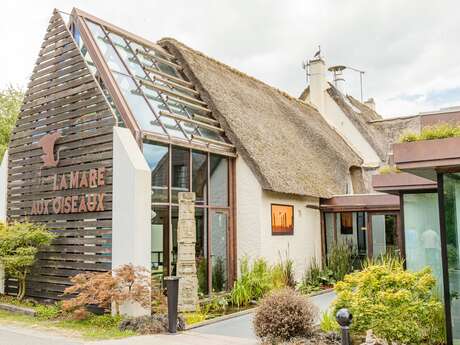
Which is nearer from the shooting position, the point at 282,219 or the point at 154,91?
the point at 154,91

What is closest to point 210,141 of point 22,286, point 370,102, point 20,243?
point 20,243

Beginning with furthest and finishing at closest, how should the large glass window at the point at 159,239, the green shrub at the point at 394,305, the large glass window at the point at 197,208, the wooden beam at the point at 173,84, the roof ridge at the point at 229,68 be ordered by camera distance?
1. the roof ridge at the point at 229,68
2. the wooden beam at the point at 173,84
3. the large glass window at the point at 197,208
4. the large glass window at the point at 159,239
5. the green shrub at the point at 394,305

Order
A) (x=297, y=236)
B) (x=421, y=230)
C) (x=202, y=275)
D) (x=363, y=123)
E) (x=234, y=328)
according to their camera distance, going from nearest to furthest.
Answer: (x=234, y=328)
(x=421, y=230)
(x=202, y=275)
(x=297, y=236)
(x=363, y=123)

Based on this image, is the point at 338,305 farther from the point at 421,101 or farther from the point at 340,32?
the point at 421,101

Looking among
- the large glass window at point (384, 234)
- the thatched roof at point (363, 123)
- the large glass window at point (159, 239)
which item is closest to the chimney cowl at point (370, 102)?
the thatched roof at point (363, 123)

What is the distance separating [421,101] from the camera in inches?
1172

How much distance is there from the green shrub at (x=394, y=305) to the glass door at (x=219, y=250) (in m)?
5.24

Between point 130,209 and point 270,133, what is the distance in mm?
7261

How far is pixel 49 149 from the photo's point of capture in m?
11.5

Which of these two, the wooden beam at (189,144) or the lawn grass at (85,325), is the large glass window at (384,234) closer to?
the wooden beam at (189,144)

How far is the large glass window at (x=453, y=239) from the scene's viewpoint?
249 inches

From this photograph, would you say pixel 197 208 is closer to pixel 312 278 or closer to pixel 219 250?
pixel 219 250

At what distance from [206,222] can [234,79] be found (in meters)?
7.57

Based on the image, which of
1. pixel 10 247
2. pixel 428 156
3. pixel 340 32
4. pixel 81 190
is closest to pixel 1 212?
pixel 10 247
